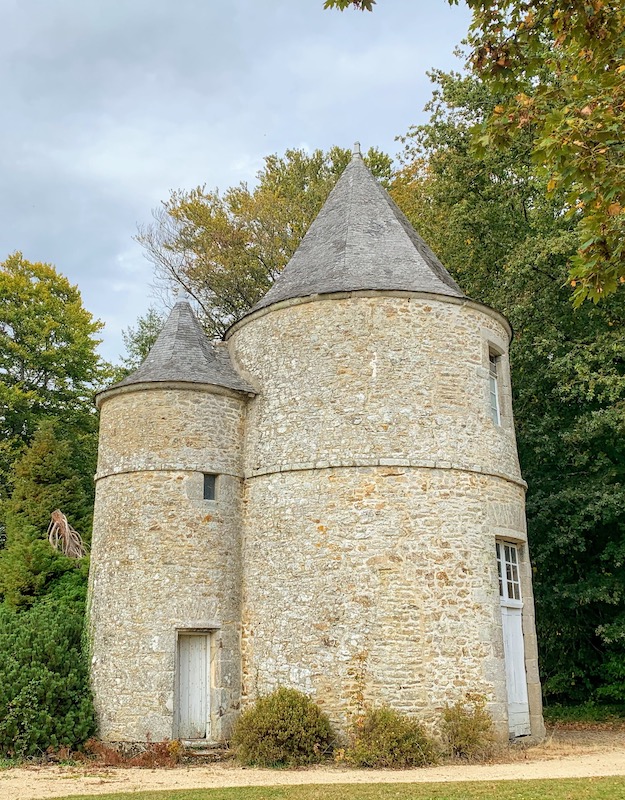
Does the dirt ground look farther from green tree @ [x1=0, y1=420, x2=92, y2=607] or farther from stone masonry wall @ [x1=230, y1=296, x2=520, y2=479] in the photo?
green tree @ [x1=0, y1=420, x2=92, y2=607]

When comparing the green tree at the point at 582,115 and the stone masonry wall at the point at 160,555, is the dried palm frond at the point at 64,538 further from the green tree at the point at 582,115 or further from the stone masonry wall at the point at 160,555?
the green tree at the point at 582,115

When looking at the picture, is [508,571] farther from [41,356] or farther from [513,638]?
[41,356]

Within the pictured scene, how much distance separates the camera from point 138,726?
11.1m

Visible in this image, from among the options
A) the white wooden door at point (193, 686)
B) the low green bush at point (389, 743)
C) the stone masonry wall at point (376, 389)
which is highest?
the stone masonry wall at point (376, 389)

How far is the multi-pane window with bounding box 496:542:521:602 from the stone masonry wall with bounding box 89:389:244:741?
401cm

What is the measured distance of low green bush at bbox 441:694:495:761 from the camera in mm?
10305

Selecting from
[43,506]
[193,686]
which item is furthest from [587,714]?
[43,506]

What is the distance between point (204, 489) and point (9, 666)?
145 inches

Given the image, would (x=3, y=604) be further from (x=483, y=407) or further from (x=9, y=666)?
(x=483, y=407)

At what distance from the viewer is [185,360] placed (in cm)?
1315

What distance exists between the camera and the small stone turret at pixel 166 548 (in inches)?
448

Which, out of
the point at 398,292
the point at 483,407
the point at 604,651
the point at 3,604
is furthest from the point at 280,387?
the point at 604,651

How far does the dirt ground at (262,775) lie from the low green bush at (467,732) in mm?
266

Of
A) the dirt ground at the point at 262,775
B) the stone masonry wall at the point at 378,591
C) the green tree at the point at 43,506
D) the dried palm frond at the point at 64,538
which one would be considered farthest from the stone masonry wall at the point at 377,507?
the dried palm frond at the point at 64,538
